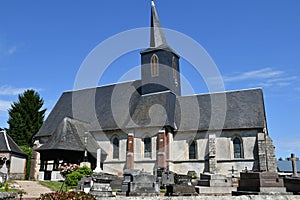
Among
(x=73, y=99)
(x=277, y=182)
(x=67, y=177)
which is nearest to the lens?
(x=277, y=182)

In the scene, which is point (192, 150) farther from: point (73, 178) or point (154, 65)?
point (73, 178)

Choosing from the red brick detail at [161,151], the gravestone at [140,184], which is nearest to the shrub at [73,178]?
the gravestone at [140,184]

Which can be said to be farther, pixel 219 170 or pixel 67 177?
pixel 219 170

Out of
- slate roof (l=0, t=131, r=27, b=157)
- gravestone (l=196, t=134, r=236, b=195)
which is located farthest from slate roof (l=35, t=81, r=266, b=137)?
gravestone (l=196, t=134, r=236, b=195)

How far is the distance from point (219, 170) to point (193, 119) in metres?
→ 5.78

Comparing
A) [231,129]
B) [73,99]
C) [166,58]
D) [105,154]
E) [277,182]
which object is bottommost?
[277,182]

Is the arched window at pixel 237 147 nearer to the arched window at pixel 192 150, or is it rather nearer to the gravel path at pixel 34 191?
the arched window at pixel 192 150

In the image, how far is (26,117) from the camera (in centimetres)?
4591

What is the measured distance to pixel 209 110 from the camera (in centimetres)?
3161

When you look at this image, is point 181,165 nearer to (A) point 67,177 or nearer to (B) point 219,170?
(B) point 219,170

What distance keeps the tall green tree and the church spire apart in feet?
77.5

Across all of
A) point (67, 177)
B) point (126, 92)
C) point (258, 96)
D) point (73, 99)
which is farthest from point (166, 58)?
point (67, 177)

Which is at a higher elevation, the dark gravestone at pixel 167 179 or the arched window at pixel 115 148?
the arched window at pixel 115 148

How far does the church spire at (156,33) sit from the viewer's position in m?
34.5
